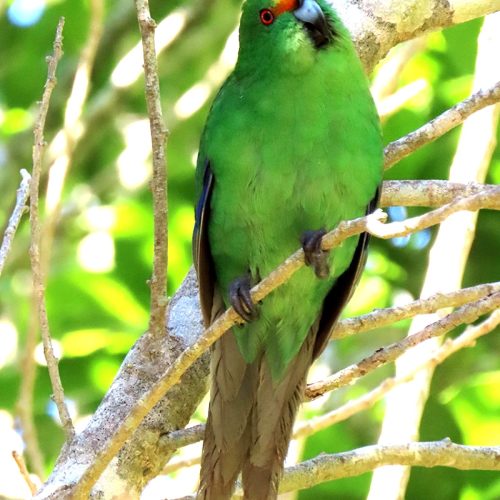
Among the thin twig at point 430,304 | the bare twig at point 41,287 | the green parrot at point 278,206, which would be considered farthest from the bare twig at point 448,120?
the bare twig at point 41,287

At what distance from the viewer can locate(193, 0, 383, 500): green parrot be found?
333cm

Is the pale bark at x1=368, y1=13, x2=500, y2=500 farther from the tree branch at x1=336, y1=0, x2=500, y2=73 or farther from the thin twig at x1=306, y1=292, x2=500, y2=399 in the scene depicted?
the thin twig at x1=306, y1=292, x2=500, y2=399

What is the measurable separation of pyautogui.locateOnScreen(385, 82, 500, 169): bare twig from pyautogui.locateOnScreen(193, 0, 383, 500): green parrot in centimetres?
22

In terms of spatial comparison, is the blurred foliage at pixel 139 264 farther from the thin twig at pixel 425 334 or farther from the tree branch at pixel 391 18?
the thin twig at pixel 425 334

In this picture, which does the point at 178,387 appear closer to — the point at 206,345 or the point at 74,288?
the point at 206,345

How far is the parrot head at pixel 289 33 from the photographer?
3.46 meters

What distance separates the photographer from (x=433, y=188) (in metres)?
3.05

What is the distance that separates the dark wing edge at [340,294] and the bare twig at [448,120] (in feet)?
1.30

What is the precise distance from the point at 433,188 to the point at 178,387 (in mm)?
926

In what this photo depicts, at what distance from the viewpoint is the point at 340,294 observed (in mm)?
3578

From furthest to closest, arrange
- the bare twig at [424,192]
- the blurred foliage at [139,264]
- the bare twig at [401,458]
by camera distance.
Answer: the blurred foliage at [139,264]
the bare twig at [424,192]
the bare twig at [401,458]

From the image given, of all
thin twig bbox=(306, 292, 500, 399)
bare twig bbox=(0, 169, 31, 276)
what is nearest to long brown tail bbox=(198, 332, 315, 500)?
thin twig bbox=(306, 292, 500, 399)

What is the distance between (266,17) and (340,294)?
37.9 inches

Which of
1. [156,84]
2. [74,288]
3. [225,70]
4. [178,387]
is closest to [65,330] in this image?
[74,288]
